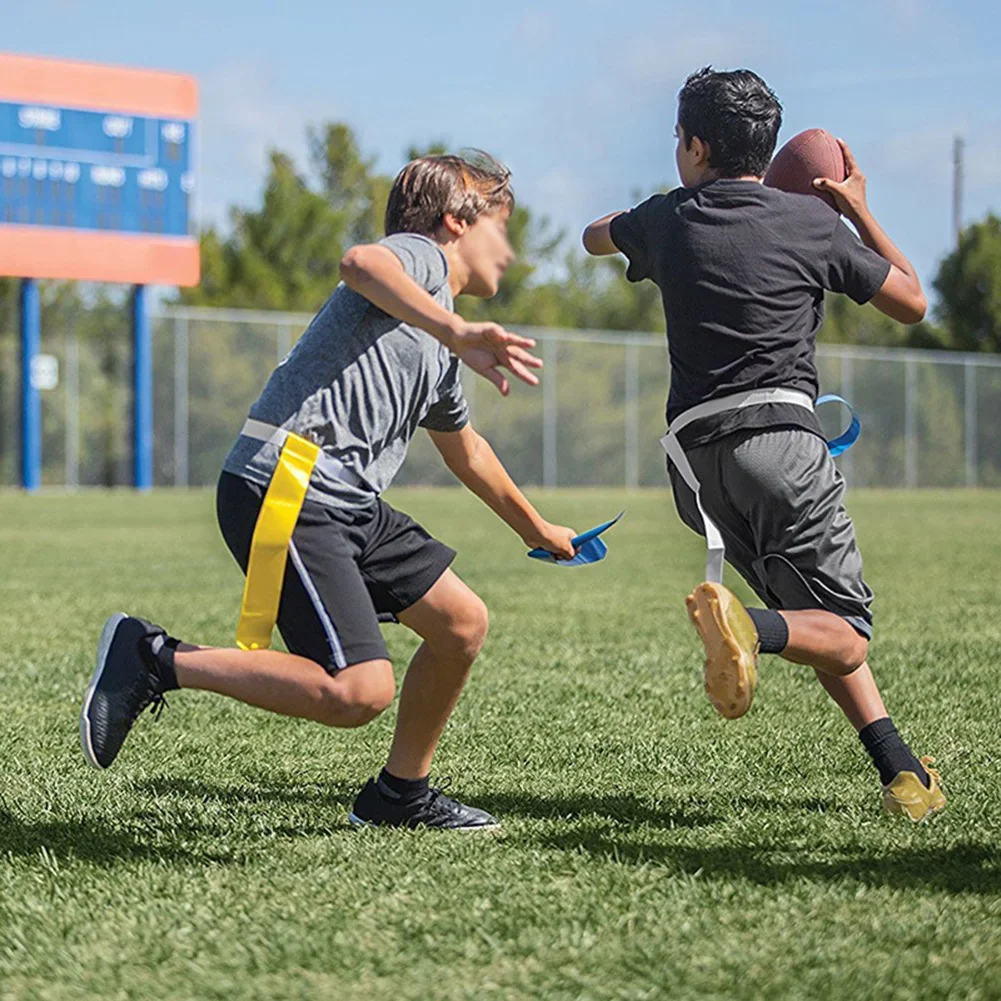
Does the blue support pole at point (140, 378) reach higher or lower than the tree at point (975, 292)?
lower

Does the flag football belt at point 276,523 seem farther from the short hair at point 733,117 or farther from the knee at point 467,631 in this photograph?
the short hair at point 733,117

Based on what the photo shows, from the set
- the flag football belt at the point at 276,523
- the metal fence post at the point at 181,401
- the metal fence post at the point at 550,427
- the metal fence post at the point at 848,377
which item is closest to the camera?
the flag football belt at the point at 276,523

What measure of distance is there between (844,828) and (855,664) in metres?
0.39

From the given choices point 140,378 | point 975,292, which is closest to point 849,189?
point 140,378

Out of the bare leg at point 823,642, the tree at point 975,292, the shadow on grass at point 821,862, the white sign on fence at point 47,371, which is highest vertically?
the tree at point 975,292

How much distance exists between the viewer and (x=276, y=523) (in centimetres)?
357

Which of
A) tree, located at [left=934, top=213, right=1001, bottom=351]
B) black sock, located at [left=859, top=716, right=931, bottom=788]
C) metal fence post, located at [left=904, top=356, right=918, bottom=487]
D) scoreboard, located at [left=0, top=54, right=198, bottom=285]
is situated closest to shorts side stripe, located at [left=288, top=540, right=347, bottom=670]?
black sock, located at [left=859, top=716, right=931, bottom=788]

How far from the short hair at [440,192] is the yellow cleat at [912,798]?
170 cm

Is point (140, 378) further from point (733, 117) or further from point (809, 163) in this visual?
point (733, 117)

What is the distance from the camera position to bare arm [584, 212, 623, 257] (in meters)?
4.28

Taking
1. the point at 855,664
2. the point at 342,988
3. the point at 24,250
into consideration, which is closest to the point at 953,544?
the point at 855,664

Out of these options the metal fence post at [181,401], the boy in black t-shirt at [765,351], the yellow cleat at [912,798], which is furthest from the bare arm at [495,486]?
the metal fence post at [181,401]

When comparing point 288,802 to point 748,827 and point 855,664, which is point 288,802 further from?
point 855,664

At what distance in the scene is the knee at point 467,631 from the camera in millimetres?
3922
